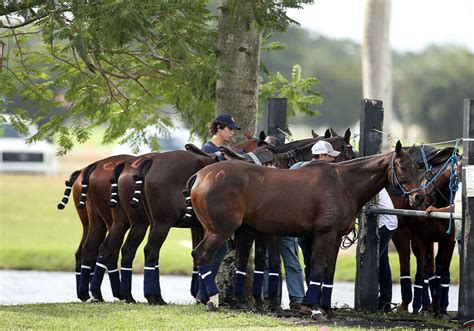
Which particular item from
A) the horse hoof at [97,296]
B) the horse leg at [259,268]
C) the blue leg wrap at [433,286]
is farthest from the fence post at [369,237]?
the horse hoof at [97,296]

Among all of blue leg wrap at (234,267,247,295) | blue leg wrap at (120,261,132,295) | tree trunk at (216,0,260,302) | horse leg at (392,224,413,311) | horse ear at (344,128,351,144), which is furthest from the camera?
tree trunk at (216,0,260,302)

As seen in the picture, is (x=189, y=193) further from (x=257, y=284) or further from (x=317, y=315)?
(x=317, y=315)

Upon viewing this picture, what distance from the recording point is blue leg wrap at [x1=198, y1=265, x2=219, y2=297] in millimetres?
13000

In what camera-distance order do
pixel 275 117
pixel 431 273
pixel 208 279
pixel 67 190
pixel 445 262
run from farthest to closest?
pixel 275 117
pixel 67 190
pixel 431 273
pixel 445 262
pixel 208 279

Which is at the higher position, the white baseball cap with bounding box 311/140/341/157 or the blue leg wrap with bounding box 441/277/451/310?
the white baseball cap with bounding box 311/140/341/157

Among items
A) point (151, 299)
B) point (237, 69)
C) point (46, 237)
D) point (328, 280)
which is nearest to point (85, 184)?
point (151, 299)

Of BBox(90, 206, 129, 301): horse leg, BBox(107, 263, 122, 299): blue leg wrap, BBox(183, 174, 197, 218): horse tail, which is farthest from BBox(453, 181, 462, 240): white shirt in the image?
BBox(107, 263, 122, 299): blue leg wrap

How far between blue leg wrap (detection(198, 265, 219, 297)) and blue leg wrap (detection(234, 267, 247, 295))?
0.63m

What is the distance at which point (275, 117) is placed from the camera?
15758 mm

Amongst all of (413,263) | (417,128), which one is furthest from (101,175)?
(417,128)

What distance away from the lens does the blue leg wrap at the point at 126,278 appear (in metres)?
14.5

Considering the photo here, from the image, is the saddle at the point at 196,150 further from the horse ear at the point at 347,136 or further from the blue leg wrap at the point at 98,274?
the blue leg wrap at the point at 98,274

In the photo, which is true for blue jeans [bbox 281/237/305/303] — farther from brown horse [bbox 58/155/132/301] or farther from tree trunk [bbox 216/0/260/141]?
brown horse [bbox 58/155/132/301]

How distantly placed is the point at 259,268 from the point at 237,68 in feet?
10.3
